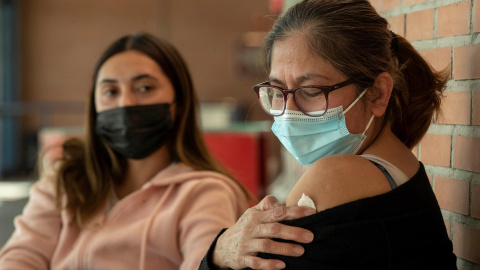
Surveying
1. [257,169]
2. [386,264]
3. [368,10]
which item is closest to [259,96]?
[368,10]

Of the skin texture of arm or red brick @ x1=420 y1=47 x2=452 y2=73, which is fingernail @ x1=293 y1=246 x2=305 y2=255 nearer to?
the skin texture of arm

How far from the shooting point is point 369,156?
3.81 ft

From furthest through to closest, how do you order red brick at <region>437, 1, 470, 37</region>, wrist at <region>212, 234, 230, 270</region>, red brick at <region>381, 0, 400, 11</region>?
red brick at <region>381, 0, 400, 11</region>, red brick at <region>437, 1, 470, 37</region>, wrist at <region>212, 234, 230, 270</region>

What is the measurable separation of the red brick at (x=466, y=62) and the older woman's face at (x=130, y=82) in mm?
1120

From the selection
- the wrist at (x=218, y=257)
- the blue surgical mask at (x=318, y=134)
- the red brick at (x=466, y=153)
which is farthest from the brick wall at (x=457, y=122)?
the wrist at (x=218, y=257)

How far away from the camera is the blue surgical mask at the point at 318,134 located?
1217 millimetres

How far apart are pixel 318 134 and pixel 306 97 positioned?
0.32 ft

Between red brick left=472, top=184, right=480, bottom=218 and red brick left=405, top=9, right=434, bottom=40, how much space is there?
453 millimetres

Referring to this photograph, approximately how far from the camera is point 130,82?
2115 millimetres

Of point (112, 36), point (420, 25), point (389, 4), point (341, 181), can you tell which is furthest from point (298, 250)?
point (112, 36)

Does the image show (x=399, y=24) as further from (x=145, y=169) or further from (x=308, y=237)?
(x=145, y=169)

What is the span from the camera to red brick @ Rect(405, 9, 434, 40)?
1.57m

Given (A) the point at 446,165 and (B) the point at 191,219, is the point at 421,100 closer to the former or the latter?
(A) the point at 446,165

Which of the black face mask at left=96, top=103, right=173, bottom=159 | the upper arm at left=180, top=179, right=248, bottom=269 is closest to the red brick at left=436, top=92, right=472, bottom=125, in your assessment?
the upper arm at left=180, top=179, right=248, bottom=269
